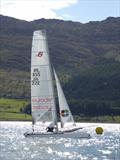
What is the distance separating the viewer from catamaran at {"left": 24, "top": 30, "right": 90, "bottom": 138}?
97.4 metres

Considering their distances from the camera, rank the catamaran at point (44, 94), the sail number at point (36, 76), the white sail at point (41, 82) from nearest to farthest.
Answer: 1. the catamaran at point (44, 94)
2. the white sail at point (41, 82)
3. the sail number at point (36, 76)

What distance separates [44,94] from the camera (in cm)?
10000

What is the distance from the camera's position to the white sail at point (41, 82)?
9788 cm

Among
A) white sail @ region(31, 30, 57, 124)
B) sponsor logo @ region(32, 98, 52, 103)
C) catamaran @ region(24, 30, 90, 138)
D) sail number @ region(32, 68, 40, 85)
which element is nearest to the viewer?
catamaran @ region(24, 30, 90, 138)

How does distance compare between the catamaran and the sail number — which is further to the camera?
the sail number

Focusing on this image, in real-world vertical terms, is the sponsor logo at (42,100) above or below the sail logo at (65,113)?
above

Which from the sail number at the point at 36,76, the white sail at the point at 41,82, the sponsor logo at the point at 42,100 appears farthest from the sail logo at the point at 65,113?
the sail number at the point at 36,76

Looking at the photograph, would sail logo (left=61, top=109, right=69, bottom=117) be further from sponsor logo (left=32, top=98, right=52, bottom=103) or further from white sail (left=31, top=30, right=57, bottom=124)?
sponsor logo (left=32, top=98, right=52, bottom=103)

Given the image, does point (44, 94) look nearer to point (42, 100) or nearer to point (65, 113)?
point (42, 100)

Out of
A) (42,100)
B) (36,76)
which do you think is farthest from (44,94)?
(36,76)

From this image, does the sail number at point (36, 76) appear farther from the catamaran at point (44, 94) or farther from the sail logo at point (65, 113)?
the sail logo at point (65, 113)

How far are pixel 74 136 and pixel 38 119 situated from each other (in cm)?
879

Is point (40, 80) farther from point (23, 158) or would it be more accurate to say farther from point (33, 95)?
point (23, 158)

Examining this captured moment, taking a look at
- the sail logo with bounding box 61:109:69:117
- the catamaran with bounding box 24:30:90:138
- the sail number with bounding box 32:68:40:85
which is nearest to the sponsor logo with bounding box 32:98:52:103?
the catamaran with bounding box 24:30:90:138
